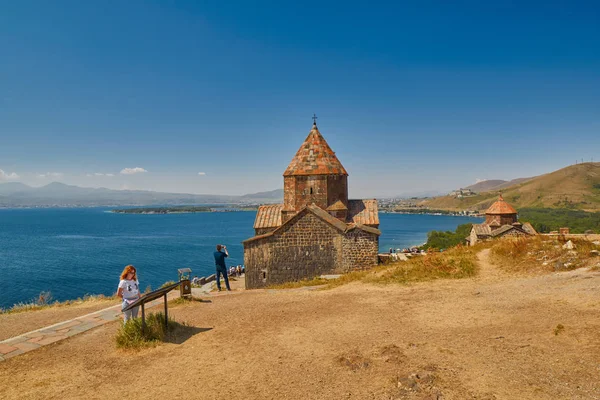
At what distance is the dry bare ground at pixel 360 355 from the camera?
14.6 ft

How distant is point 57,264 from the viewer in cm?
4553

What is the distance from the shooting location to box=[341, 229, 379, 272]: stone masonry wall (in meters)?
15.4

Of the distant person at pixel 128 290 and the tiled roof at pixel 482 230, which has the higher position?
the distant person at pixel 128 290

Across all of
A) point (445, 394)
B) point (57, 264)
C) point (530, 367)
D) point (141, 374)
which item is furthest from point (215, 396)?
point (57, 264)

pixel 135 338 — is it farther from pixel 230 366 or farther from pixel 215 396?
pixel 215 396

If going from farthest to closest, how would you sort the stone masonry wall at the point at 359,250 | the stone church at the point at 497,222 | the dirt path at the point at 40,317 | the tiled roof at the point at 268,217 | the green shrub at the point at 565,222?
the green shrub at the point at 565,222 → the stone church at the point at 497,222 → the tiled roof at the point at 268,217 → the stone masonry wall at the point at 359,250 → the dirt path at the point at 40,317

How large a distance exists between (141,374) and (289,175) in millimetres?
12706

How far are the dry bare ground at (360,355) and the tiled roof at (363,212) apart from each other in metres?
8.49

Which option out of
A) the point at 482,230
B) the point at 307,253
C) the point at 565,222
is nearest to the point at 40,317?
the point at 307,253

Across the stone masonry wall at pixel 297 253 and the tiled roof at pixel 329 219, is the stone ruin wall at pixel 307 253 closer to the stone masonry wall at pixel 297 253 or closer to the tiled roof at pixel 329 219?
the stone masonry wall at pixel 297 253

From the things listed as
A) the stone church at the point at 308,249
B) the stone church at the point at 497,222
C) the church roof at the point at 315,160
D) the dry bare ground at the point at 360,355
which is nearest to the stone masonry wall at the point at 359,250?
the stone church at the point at 308,249

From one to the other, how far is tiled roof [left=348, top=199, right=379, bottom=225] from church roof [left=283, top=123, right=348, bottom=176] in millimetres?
1837

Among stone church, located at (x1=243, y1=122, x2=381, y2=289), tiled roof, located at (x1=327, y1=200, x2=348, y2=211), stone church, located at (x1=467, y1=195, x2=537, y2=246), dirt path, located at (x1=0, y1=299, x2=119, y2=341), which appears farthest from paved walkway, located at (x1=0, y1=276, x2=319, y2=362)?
stone church, located at (x1=467, y1=195, x2=537, y2=246)

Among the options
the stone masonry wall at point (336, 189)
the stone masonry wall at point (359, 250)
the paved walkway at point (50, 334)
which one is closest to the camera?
the paved walkway at point (50, 334)
